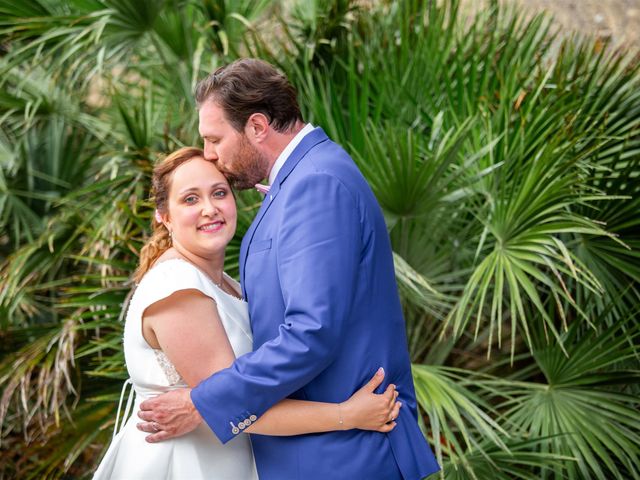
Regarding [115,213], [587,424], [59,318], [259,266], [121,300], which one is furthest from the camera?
[59,318]

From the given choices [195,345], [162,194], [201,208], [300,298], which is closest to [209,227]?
[201,208]

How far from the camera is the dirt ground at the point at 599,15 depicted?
6.72 meters

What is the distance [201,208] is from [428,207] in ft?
5.07

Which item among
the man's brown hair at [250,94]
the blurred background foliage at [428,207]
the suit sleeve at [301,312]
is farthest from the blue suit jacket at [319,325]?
the blurred background foliage at [428,207]

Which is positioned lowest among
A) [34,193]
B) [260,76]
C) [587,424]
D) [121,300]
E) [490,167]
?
[34,193]

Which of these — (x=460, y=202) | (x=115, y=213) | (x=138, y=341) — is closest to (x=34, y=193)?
(x=115, y=213)

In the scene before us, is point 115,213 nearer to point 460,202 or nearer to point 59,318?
point 59,318

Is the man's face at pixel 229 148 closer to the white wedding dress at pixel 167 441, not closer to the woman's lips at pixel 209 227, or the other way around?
the woman's lips at pixel 209 227

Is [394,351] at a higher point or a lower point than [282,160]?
lower

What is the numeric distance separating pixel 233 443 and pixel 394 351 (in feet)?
1.68

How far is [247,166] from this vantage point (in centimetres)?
234

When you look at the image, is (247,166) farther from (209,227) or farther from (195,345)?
(195,345)

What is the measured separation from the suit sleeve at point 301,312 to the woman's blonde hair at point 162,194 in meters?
0.48

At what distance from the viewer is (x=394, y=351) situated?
7.23 feet
